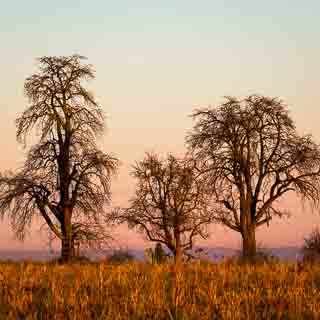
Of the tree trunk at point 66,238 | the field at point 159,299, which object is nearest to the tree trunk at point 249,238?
the tree trunk at point 66,238

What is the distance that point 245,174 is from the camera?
143ft

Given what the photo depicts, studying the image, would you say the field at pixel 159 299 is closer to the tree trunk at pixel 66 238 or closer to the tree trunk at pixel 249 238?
the tree trunk at pixel 66 238

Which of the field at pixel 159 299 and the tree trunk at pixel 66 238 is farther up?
the tree trunk at pixel 66 238

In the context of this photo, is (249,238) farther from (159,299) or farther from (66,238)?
(159,299)

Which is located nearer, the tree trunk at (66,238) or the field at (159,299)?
the field at (159,299)

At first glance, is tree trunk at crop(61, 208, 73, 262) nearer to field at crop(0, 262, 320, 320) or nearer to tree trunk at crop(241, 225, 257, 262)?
tree trunk at crop(241, 225, 257, 262)

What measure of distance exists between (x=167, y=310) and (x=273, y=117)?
37143 mm

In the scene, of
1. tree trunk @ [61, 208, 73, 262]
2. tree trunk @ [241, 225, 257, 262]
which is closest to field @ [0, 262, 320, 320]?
tree trunk @ [61, 208, 73, 262]

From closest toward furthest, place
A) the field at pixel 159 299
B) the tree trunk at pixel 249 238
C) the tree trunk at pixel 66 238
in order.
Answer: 1. the field at pixel 159 299
2. the tree trunk at pixel 66 238
3. the tree trunk at pixel 249 238

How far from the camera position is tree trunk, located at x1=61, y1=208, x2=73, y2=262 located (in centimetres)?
3862

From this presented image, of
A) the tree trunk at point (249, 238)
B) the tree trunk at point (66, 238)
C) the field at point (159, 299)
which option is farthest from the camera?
the tree trunk at point (249, 238)

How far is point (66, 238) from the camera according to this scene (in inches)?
1531

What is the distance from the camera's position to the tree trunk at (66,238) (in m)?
38.6

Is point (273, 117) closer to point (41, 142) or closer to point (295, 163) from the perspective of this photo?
point (295, 163)
